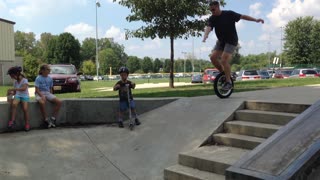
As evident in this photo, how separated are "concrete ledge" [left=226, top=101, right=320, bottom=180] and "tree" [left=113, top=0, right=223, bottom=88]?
12.3 meters

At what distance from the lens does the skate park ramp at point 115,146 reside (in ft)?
20.2

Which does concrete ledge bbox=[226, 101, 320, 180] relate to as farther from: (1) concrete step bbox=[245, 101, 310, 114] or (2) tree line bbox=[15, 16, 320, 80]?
(2) tree line bbox=[15, 16, 320, 80]

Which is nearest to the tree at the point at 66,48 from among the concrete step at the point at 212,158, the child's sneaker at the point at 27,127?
the child's sneaker at the point at 27,127

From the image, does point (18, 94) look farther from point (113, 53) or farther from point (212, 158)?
point (113, 53)

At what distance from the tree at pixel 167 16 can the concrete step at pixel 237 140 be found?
36.2 ft

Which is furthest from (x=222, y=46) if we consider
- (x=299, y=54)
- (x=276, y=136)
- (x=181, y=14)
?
(x=299, y=54)

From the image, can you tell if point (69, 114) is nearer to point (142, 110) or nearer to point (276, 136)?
point (142, 110)

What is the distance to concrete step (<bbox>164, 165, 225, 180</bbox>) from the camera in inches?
205

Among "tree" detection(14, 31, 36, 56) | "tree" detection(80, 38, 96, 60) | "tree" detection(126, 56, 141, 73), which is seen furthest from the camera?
"tree" detection(80, 38, 96, 60)

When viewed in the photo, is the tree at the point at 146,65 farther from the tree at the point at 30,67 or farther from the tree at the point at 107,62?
the tree at the point at 30,67

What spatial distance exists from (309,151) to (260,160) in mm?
534

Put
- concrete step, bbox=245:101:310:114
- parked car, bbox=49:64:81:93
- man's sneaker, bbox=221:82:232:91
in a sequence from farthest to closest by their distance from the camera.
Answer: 1. parked car, bbox=49:64:81:93
2. man's sneaker, bbox=221:82:232:91
3. concrete step, bbox=245:101:310:114

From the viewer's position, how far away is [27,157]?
6574mm

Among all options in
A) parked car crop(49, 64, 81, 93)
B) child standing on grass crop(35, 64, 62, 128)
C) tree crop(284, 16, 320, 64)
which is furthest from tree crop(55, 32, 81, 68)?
child standing on grass crop(35, 64, 62, 128)
